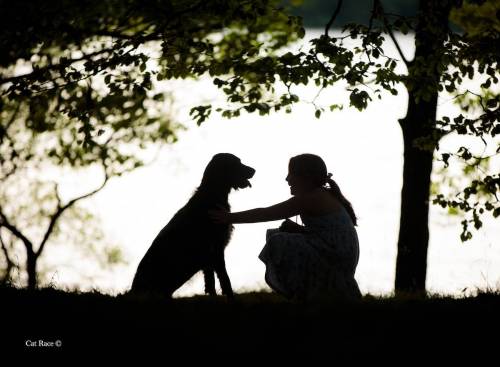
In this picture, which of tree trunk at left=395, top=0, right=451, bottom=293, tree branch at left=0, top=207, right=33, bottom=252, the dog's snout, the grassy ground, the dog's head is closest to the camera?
the grassy ground

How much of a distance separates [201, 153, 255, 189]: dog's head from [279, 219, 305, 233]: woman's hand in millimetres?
1581

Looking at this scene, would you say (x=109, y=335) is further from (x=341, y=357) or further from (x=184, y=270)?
(x=184, y=270)

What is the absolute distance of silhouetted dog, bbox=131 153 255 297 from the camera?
733cm

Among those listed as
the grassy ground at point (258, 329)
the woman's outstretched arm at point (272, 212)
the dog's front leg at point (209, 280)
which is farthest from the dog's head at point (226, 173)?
the grassy ground at point (258, 329)

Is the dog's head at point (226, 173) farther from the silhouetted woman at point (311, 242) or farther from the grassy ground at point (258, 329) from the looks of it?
the grassy ground at point (258, 329)

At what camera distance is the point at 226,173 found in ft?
26.6

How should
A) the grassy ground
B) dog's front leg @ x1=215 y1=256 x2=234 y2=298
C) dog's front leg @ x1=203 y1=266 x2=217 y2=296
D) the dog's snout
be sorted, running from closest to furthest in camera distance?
the grassy ground → dog's front leg @ x1=215 y1=256 x2=234 y2=298 → dog's front leg @ x1=203 y1=266 x2=217 y2=296 → the dog's snout

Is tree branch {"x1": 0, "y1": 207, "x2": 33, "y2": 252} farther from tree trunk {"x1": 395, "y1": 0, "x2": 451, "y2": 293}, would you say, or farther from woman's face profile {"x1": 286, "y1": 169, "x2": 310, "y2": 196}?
woman's face profile {"x1": 286, "y1": 169, "x2": 310, "y2": 196}

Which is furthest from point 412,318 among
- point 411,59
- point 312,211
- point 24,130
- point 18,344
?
point 24,130

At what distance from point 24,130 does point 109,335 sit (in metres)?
11.8

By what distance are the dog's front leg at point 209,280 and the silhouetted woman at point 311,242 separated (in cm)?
163

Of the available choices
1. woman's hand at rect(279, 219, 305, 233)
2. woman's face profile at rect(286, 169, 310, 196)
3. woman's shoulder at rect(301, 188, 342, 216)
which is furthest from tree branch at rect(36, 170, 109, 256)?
woman's shoulder at rect(301, 188, 342, 216)

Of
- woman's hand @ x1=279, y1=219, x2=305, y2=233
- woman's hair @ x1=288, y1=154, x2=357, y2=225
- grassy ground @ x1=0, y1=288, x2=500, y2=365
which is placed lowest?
grassy ground @ x1=0, y1=288, x2=500, y2=365

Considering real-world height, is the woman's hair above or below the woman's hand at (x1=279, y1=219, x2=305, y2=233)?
above
